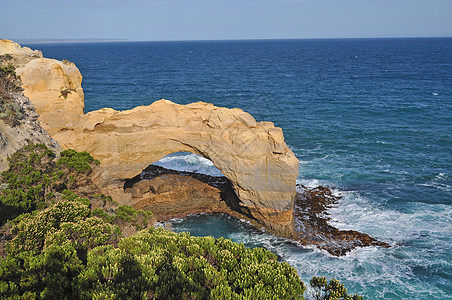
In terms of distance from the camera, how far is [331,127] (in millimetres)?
53938

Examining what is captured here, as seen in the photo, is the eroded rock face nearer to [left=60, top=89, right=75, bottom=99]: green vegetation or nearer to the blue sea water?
[left=60, top=89, right=75, bottom=99]: green vegetation

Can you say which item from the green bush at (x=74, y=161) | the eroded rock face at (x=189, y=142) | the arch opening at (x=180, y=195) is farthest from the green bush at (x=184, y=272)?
the arch opening at (x=180, y=195)

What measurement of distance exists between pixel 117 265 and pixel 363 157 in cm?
3617

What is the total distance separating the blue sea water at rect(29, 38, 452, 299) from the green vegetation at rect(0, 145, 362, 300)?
1037 centimetres

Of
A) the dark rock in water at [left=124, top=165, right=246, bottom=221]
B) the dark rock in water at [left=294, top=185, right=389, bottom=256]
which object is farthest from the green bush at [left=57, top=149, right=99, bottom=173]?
the dark rock in water at [left=294, top=185, right=389, bottom=256]

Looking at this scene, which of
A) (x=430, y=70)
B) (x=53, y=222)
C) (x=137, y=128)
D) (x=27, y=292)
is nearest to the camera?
(x=27, y=292)

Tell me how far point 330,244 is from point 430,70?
10042cm

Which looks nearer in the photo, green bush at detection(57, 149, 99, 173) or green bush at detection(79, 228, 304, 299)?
green bush at detection(79, 228, 304, 299)

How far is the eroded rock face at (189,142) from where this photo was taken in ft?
89.9

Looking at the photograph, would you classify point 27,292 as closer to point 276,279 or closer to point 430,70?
point 276,279

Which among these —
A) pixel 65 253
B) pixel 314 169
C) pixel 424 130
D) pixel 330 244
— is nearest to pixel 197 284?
pixel 65 253

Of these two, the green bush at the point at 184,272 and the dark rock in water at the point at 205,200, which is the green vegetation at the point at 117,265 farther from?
the dark rock in water at the point at 205,200

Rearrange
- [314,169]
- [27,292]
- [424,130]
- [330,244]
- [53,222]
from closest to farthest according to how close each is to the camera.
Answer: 1. [27,292]
2. [53,222]
3. [330,244]
4. [314,169]
5. [424,130]

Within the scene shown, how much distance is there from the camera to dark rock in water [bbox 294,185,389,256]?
2625cm
